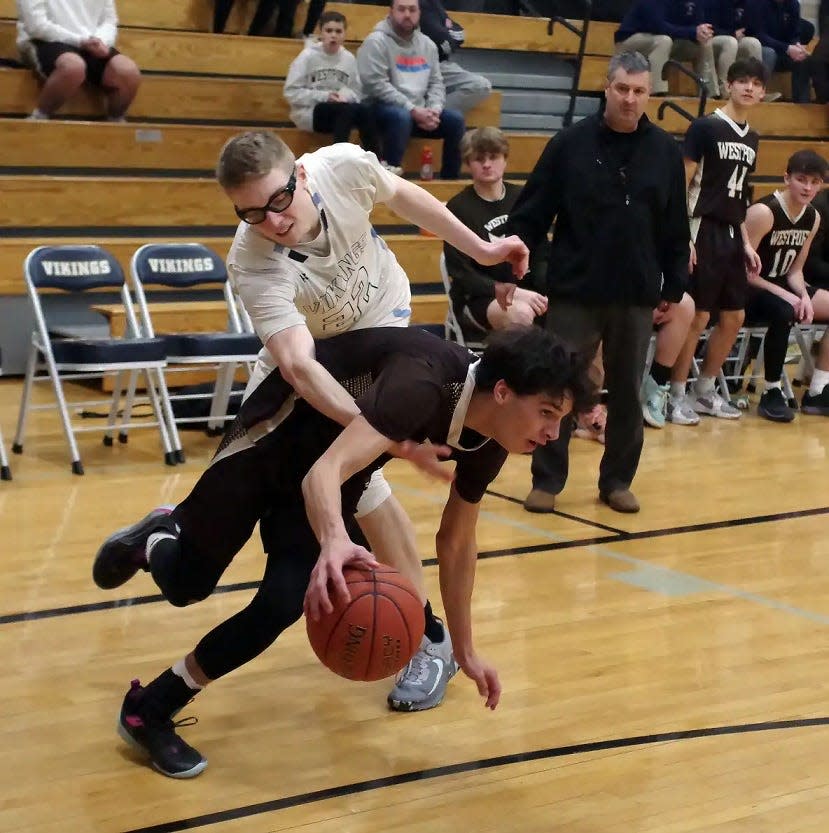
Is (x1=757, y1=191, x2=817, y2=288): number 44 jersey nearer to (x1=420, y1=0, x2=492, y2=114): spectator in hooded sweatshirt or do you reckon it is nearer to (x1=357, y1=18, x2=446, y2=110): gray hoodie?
(x1=357, y1=18, x2=446, y2=110): gray hoodie

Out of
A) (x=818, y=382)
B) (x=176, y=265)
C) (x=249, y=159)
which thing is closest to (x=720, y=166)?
(x=818, y=382)

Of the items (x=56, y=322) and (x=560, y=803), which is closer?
(x=560, y=803)

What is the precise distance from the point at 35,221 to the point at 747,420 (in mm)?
4645

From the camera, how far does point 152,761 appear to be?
10.7ft

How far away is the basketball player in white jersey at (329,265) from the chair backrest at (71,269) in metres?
3.59

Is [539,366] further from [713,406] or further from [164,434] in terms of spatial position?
[713,406]

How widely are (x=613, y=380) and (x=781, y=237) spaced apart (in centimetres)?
310

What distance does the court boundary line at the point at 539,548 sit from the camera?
4383 mm

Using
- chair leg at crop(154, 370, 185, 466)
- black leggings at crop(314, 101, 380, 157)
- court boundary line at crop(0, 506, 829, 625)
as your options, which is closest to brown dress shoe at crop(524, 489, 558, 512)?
court boundary line at crop(0, 506, 829, 625)

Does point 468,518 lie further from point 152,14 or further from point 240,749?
point 152,14

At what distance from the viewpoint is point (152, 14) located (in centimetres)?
1027

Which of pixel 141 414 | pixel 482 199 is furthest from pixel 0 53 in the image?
pixel 482 199

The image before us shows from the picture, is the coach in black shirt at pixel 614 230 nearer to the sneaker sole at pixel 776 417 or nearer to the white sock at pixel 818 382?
the sneaker sole at pixel 776 417

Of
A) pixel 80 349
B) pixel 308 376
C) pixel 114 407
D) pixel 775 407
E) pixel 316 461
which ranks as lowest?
pixel 775 407
